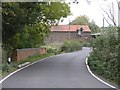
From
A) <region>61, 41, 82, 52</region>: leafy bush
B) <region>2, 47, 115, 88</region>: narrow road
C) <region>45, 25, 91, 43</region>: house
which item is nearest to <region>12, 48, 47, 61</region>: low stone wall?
<region>2, 47, 115, 88</region>: narrow road

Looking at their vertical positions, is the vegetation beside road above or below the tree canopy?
below

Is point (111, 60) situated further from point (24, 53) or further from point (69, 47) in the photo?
point (69, 47)

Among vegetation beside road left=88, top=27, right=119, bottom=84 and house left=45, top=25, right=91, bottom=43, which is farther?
house left=45, top=25, right=91, bottom=43

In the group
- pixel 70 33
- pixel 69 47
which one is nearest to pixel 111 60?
pixel 69 47

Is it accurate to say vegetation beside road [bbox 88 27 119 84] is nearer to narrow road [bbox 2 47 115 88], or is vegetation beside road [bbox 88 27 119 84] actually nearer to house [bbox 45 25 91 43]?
narrow road [bbox 2 47 115 88]

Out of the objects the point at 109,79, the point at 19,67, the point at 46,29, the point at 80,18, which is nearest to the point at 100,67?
the point at 109,79

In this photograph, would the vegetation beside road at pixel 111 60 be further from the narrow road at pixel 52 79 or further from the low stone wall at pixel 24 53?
the low stone wall at pixel 24 53

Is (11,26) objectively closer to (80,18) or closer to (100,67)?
(100,67)

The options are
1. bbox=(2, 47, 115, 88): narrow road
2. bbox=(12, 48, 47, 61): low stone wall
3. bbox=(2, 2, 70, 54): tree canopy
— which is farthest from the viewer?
bbox=(12, 48, 47, 61): low stone wall

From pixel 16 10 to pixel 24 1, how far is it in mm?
957

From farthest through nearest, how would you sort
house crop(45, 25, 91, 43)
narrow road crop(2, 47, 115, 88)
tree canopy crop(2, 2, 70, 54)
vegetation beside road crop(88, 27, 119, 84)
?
house crop(45, 25, 91, 43)
tree canopy crop(2, 2, 70, 54)
vegetation beside road crop(88, 27, 119, 84)
narrow road crop(2, 47, 115, 88)

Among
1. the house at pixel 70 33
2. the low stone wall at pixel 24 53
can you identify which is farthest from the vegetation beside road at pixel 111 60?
the house at pixel 70 33

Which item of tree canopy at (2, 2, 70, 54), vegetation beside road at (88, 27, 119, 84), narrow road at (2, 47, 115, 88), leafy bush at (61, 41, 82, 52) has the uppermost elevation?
tree canopy at (2, 2, 70, 54)

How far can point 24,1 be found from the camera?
25.4 meters
